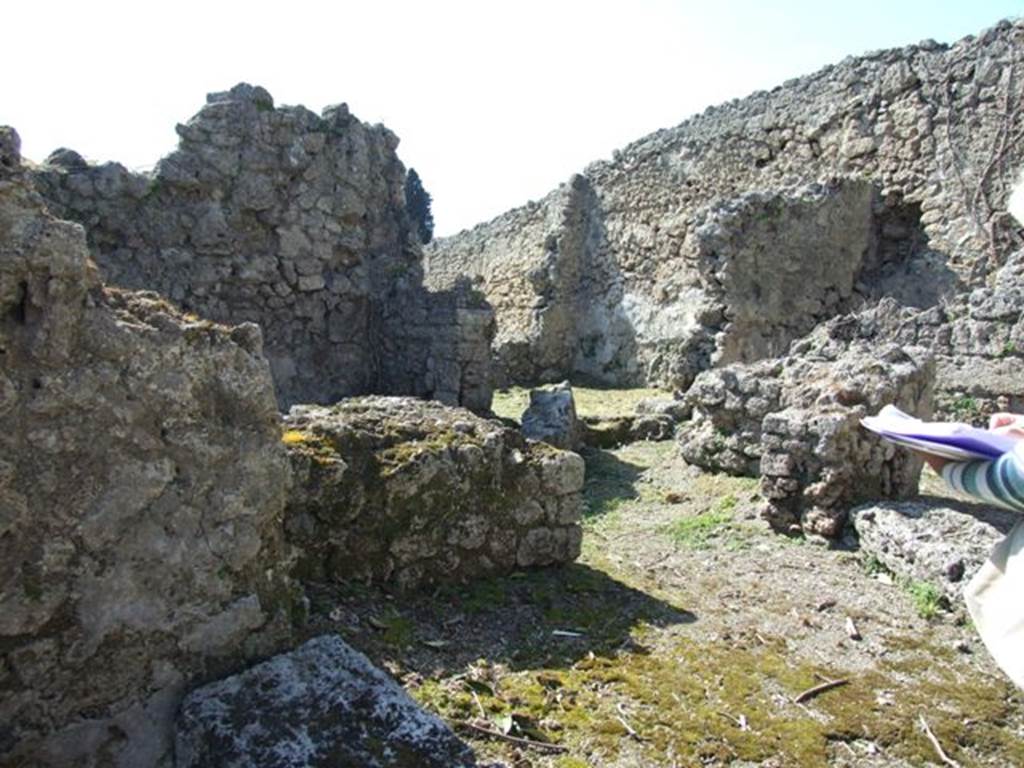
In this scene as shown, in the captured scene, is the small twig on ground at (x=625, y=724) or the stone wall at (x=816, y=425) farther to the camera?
the stone wall at (x=816, y=425)

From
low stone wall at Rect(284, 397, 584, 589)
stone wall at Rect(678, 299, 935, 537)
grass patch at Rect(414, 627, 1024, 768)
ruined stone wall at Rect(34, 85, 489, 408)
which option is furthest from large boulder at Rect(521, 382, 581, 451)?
grass patch at Rect(414, 627, 1024, 768)

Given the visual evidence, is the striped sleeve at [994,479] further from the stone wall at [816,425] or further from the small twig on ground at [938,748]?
the stone wall at [816,425]

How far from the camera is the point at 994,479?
1.78 m

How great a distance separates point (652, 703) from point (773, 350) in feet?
38.4

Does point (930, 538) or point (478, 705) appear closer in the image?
point (478, 705)

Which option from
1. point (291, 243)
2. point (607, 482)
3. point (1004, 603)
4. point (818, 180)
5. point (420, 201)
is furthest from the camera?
point (420, 201)

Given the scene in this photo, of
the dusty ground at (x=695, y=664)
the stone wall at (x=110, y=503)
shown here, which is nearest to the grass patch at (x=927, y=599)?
the dusty ground at (x=695, y=664)

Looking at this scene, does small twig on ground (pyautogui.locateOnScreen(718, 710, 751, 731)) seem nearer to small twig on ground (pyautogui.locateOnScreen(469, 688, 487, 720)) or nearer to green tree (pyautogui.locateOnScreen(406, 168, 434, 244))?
small twig on ground (pyautogui.locateOnScreen(469, 688, 487, 720))

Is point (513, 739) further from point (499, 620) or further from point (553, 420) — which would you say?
point (553, 420)

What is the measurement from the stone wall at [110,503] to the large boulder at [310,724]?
0.18 metres

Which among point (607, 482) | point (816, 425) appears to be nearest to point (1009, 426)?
point (816, 425)

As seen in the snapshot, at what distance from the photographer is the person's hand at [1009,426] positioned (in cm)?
190

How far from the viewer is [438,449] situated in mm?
4535

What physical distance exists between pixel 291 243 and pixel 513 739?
7207mm
